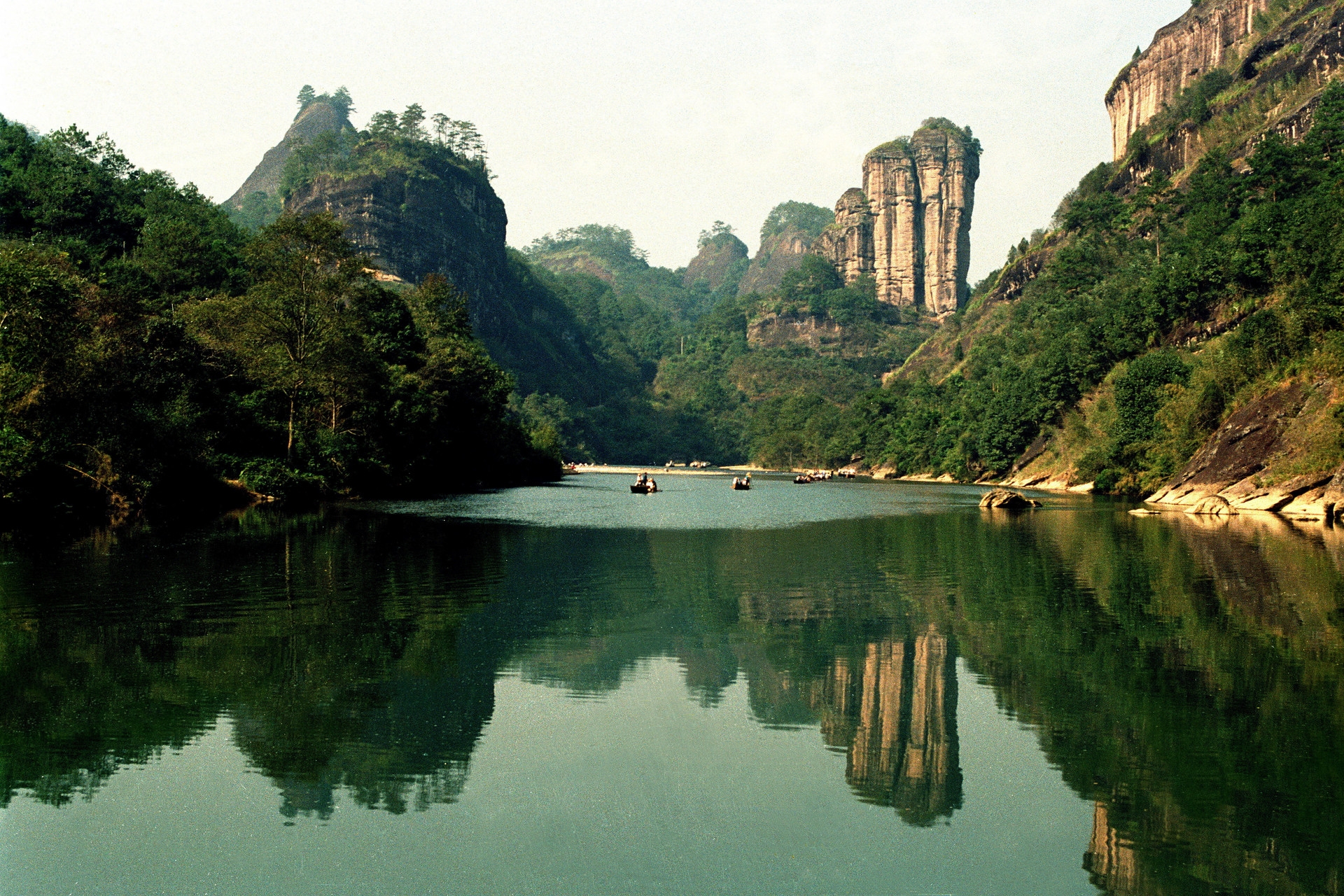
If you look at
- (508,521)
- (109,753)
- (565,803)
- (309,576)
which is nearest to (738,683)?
(565,803)

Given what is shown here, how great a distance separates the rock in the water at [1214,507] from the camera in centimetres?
5275

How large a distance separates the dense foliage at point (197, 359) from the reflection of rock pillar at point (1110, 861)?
36.4 metres

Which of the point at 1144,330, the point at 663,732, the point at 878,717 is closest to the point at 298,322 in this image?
the point at 663,732

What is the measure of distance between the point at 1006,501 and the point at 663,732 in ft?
171

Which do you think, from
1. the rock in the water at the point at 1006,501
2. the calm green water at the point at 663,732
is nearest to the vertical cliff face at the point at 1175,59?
the rock in the water at the point at 1006,501

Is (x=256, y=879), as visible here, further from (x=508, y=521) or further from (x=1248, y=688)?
(x=508, y=521)

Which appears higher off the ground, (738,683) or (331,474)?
(331,474)

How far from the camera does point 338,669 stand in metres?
16.5

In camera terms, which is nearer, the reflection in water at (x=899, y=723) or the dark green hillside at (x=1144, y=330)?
the reflection in water at (x=899, y=723)

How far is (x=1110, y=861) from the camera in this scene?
32.2ft

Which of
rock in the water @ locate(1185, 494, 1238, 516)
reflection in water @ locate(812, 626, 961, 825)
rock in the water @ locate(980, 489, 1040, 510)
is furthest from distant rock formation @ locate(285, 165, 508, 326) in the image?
reflection in water @ locate(812, 626, 961, 825)

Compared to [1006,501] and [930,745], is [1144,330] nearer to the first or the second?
[1006,501]

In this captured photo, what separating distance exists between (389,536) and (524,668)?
919 inches

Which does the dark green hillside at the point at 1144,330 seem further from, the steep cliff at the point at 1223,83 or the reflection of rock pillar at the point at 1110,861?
the reflection of rock pillar at the point at 1110,861
